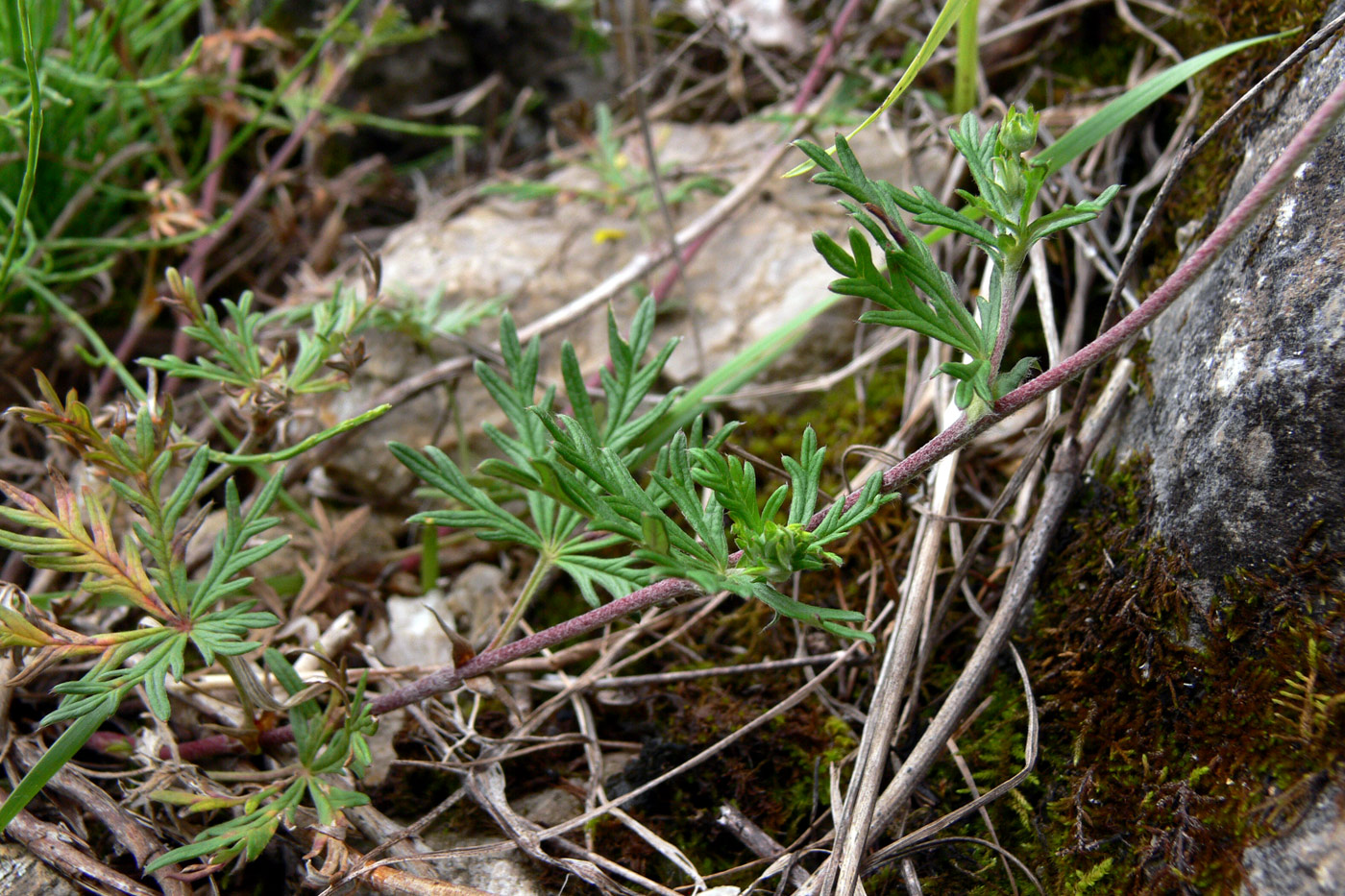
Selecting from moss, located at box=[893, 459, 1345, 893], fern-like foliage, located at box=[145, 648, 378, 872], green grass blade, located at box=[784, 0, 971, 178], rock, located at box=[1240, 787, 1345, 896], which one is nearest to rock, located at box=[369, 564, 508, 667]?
fern-like foliage, located at box=[145, 648, 378, 872]

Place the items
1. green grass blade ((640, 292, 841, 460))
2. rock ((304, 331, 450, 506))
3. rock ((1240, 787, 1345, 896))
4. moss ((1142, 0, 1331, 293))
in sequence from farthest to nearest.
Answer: rock ((304, 331, 450, 506)), green grass blade ((640, 292, 841, 460)), moss ((1142, 0, 1331, 293)), rock ((1240, 787, 1345, 896))

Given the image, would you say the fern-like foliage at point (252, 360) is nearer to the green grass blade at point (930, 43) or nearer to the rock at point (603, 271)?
the rock at point (603, 271)

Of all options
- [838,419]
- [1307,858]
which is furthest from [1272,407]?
[838,419]

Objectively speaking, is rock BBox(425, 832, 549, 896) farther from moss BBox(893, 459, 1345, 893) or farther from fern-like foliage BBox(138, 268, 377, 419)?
fern-like foliage BBox(138, 268, 377, 419)

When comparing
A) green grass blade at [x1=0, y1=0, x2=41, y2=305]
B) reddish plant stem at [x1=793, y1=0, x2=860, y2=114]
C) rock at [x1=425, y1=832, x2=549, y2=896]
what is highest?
green grass blade at [x1=0, y1=0, x2=41, y2=305]

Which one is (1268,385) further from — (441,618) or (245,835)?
(245,835)

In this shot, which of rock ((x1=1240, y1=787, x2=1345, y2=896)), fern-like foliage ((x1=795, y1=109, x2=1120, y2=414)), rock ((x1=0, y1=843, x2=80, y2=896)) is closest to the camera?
rock ((x1=1240, y1=787, x2=1345, y2=896))

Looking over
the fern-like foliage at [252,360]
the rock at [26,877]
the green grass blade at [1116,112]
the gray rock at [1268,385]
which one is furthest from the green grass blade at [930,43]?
the rock at [26,877]
